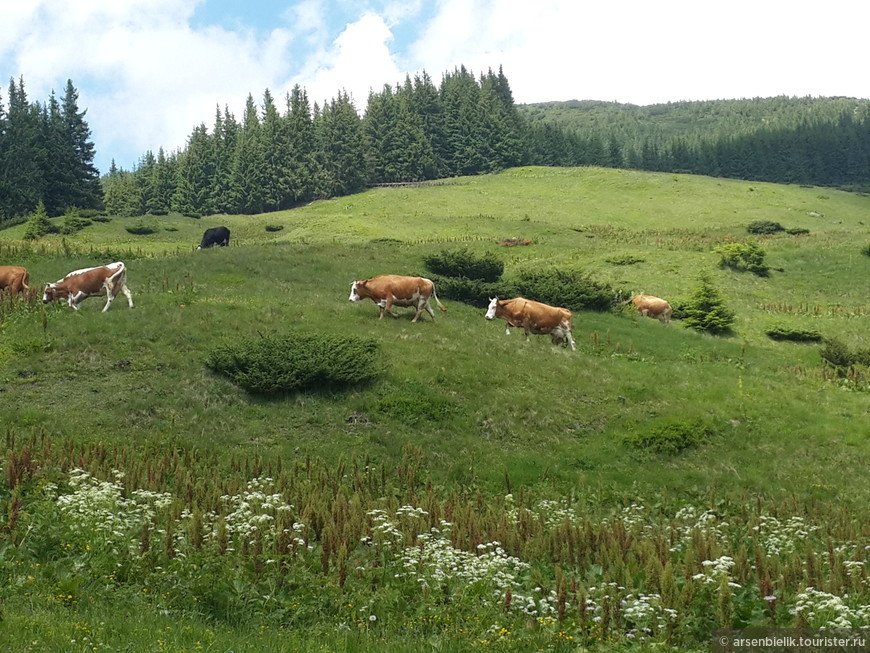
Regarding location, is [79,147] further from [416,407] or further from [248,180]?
[416,407]

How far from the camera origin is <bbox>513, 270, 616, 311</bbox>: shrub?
35.7 m

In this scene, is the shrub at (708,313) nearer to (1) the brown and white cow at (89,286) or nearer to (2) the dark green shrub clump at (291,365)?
(2) the dark green shrub clump at (291,365)

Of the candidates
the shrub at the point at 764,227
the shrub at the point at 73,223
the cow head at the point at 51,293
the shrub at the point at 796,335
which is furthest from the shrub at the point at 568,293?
the shrub at the point at 73,223

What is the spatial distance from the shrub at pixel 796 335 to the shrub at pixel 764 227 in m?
38.1

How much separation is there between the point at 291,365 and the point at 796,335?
87.0 feet

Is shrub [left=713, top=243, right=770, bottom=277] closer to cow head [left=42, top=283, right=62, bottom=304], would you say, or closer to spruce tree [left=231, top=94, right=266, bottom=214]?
cow head [left=42, top=283, right=62, bottom=304]

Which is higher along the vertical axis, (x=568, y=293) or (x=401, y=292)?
(x=401, y=292)

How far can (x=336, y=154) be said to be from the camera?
124m

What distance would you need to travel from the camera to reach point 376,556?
1036cm

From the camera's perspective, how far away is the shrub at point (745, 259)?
48656mm

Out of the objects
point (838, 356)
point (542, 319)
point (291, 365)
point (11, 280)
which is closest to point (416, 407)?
point (291, 365)

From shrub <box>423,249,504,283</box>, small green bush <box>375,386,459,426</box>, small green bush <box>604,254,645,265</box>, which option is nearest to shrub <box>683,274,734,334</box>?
shrub <box>423,249,504,283</box>

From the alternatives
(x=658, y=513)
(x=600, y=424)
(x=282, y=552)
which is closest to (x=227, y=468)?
(x=282, y=552)

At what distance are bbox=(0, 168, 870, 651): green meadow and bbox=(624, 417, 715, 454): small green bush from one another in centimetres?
11
